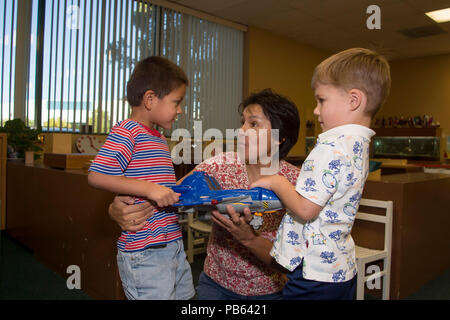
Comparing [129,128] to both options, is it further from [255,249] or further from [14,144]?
[14,144]

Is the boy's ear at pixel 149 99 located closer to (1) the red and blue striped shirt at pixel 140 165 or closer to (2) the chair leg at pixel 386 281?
(1) the red and blue striped shirt at pixel 140 165

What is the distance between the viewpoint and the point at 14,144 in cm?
380

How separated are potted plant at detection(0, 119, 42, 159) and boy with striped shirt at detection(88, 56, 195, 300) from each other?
3.15 m

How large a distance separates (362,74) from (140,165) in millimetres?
688

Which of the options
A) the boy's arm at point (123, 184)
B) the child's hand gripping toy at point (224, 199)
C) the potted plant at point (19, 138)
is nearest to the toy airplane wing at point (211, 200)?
the child's hand gripping toy at point (224, 199)

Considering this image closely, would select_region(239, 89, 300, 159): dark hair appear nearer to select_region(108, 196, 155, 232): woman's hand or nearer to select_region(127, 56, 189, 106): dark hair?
select_region(127, 56, 189, 106): dark hair

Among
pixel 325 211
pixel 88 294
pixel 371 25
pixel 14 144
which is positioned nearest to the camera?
pixel 325 211

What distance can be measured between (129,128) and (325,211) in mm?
620

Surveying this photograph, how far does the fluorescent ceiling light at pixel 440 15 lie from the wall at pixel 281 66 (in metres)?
2.46

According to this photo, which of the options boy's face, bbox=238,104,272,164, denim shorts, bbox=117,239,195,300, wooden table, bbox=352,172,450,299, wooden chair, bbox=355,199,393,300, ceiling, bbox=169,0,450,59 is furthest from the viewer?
ceiling, bbox=169,0,450,59

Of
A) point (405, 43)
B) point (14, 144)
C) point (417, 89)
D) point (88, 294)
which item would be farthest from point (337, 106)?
point (417, 89)

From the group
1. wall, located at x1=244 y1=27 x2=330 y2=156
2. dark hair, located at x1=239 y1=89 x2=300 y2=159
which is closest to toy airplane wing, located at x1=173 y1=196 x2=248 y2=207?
dark hair, located at x1=239 y1=89 x2=300 y2=159

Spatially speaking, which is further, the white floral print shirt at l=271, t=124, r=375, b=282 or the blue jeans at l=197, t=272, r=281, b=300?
the blue jeans at l=197, t=272, r=281, b=300

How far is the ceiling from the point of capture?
5.01m
